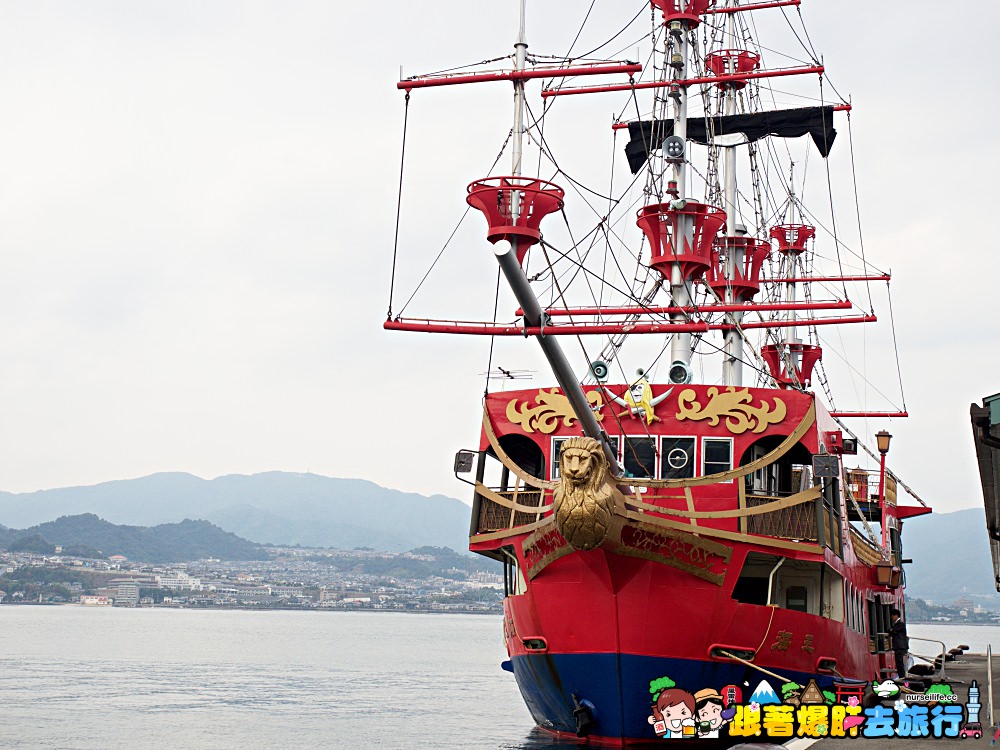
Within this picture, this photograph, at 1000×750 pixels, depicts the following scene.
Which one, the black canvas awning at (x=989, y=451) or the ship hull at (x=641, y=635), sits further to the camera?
the ship hull at (x=641, y=635)

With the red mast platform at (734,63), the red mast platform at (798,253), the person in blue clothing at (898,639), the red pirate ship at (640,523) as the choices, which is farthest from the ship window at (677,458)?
the red mast platform at (798,253)

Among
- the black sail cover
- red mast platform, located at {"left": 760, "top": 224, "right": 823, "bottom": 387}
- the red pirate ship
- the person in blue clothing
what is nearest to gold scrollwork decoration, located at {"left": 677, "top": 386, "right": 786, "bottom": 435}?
the red pirate ship

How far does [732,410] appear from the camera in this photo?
1058 inches

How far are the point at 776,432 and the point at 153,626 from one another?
130698 millimetres

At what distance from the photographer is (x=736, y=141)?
47781mm

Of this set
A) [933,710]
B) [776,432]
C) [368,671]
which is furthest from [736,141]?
[368,671]

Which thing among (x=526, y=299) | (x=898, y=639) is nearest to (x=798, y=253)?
(x=898, y=639)

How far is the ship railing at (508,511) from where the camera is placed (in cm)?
2708

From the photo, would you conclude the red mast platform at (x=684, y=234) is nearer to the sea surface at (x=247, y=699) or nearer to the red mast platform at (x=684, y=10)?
the red mast platform at (x=684, y=10)

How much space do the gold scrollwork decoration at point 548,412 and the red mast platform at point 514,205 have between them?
324cm

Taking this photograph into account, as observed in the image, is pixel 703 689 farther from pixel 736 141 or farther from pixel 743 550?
pixel 736 141

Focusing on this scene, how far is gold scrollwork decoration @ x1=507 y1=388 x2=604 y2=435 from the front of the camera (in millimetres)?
27719

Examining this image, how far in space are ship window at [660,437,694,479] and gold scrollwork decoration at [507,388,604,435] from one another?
1.45 metres

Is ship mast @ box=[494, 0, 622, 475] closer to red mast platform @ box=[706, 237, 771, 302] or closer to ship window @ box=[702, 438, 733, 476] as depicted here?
ship window @ box=[702, 438, 733, 476]
